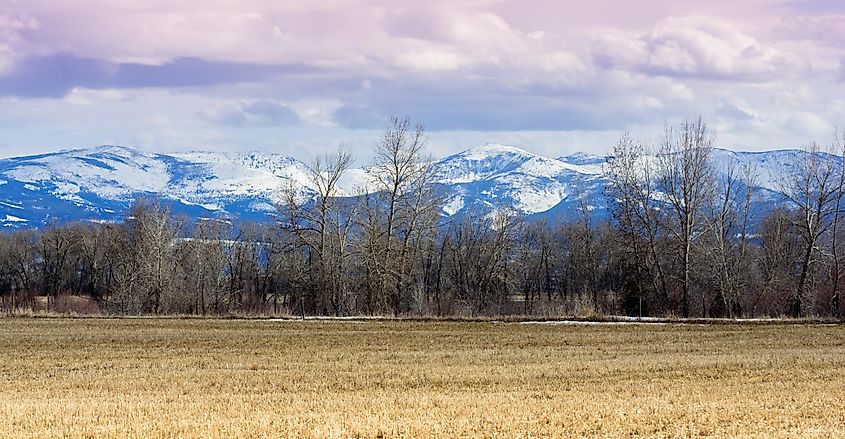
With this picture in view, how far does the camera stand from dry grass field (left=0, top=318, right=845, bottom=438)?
50.9 ft

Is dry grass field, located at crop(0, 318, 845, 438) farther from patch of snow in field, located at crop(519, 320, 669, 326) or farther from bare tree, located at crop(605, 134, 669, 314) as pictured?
bare tree, located at crop(605, 134, 669, 314)

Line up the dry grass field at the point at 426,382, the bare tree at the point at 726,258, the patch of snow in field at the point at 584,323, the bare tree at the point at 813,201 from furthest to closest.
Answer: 1. the bare tree at the point at 726,258
2. the bare tree at the point at 813,201
3. the patch of snow in field at the point at 584,323
4. the dry grass field at the point at 426,382

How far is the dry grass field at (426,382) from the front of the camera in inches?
611

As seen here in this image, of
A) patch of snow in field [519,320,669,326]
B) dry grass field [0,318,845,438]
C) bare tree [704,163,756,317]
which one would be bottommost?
dry grass field [0,318,845,438]

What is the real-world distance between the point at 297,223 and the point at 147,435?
51.0 m

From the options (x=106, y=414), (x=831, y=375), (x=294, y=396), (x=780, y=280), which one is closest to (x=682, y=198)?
(x=780, y=280)

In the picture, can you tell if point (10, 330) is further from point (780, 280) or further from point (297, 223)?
point (780, 280)

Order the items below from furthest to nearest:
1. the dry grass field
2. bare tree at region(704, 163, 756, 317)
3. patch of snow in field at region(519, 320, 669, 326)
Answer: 1. bare tree at region(704, 163, 756, 317)
2. patch of snow in field at region(519, 320, 669, 326)
3. the dry grass field

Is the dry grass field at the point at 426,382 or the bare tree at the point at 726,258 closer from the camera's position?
the dry grass field at the point at 426,382

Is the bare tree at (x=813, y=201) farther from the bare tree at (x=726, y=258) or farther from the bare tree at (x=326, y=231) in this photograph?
the bare tree at (x=326, y=231)

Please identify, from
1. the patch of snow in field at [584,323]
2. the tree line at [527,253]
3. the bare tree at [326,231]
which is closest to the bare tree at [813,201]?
the tree line at [527,253]

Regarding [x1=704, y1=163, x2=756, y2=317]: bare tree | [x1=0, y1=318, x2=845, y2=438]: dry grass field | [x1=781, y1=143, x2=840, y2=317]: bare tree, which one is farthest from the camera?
[x1=704, y1=163, x2=756, y2=317]: bare tree

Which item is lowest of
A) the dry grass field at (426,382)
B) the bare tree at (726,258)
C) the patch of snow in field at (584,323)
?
the dry grass field at (426,382)

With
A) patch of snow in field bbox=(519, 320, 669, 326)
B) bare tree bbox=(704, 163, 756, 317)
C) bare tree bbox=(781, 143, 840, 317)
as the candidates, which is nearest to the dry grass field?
patch of snow in field bbox=(519, 320, 669, 326)
